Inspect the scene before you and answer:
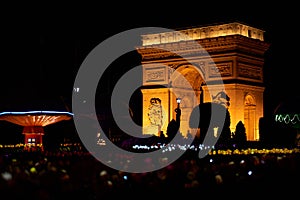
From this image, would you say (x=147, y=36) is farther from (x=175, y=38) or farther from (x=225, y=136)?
(x=225, y=136)

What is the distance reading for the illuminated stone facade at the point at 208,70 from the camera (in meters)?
43.0

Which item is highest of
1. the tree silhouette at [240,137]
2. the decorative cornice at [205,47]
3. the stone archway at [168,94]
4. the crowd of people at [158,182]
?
the decorative cornice at [205,47]

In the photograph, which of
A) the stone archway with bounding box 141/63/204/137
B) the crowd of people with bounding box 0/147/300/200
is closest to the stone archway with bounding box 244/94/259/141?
the stone archway with bounding box 141/63/204/137

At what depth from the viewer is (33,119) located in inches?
1415

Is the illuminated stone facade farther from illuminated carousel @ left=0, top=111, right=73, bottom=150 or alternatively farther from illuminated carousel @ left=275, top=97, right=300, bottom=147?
illuminated carousel @ left=0, top=111, right=73, bottom=150

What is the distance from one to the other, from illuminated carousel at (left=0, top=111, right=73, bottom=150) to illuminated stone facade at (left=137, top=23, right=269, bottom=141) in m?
10.7

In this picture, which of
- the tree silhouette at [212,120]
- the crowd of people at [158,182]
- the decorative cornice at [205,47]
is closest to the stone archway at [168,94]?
the decorative cornice at [205,47]

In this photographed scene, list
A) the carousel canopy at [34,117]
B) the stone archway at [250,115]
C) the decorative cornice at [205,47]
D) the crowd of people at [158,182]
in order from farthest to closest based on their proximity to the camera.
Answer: the stone archway at [250,115] → the decorative cornice at [205,47] → the carousel canopy at [34,117] → the crowd of people at [158,182]

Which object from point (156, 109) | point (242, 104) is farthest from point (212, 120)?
point (156, 109)

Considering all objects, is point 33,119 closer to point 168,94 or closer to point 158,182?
point 168,94

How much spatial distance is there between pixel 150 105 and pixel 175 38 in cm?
497

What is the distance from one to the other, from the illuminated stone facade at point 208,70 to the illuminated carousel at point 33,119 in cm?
1068

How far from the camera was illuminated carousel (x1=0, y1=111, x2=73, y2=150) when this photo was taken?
1393 inches

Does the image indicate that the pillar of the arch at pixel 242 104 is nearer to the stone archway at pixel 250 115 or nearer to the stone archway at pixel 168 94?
the stone archway at pixel 250 115
